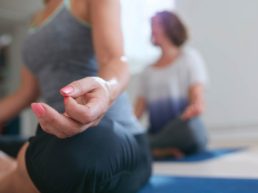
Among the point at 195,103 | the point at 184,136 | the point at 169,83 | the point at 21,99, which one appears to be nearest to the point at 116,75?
the point at 21,99

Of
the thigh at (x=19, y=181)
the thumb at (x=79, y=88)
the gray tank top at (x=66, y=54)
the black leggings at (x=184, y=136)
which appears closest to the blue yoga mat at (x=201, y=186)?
the gray tank top at (x=66, y=54)

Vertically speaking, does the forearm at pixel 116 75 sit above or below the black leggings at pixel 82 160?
above

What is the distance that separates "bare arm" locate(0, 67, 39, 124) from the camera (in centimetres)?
121

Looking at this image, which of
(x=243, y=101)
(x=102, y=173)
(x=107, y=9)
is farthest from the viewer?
(x=243, y=101)

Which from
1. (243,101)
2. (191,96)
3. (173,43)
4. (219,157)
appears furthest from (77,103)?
(243,101)

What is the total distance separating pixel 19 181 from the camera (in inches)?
28.2

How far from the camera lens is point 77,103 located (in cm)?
51

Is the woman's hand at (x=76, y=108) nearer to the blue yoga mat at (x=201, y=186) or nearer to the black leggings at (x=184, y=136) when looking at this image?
the blue yoga mat at (x=201, y=186)

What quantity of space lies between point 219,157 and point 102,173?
1329 mm

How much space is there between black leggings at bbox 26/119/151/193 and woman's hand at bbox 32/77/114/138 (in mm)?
71

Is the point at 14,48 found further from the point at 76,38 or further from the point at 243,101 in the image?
the point at 76,38

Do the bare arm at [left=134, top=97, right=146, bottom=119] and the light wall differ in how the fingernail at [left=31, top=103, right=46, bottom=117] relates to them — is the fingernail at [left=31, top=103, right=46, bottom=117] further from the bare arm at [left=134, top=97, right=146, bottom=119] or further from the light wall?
the light wall

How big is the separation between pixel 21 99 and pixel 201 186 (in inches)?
27.7

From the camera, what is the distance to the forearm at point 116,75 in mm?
637
